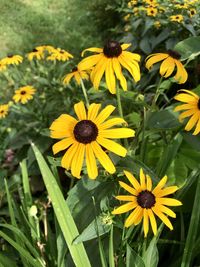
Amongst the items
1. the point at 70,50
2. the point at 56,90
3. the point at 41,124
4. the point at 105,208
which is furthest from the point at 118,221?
the point at 70,50

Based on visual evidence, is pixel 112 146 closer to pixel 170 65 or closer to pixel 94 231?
pixel 94 231

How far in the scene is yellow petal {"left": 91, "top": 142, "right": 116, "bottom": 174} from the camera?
0.83m

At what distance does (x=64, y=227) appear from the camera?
879 millimetres

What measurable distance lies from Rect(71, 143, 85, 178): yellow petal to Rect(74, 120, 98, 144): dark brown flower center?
0.01 meters

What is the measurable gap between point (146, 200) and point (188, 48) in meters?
0.44

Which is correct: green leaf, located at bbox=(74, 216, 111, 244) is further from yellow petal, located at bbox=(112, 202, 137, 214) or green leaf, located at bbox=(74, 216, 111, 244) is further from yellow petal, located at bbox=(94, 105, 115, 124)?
yellow petal, located at bbox=(94, 105, 115, 124)

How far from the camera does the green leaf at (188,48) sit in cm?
105

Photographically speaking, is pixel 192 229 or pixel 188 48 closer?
pixel 192 229

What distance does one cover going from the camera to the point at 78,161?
0.83m

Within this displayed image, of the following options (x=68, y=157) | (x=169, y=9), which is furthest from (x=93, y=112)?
(x=169, y=9)

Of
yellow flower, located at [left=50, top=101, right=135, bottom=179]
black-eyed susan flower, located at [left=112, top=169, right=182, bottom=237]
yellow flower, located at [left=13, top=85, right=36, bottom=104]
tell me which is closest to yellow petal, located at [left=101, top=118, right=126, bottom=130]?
yellow flower, located at [left=50, top=101, right=135, bottom=179]

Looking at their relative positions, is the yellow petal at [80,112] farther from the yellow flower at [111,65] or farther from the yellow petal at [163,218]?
the yellow petal at [163,218]

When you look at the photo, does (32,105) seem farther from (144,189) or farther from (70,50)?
(70,50)

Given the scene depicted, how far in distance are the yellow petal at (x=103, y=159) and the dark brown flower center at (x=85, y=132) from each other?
2 centimetres
